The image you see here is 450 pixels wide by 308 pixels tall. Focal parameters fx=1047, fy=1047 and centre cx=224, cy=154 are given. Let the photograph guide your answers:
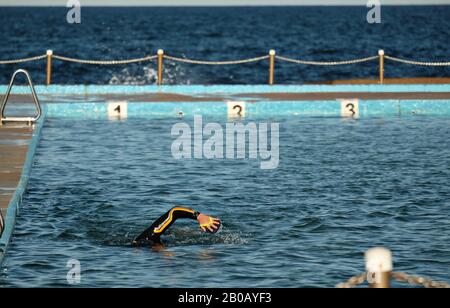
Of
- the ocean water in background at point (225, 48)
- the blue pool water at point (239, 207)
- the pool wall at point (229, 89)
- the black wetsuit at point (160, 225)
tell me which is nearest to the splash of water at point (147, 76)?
the ocean water in background at point (225, 48)

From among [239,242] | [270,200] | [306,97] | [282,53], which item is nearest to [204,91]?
[306,97]

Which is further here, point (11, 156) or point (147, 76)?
point (147, 76)

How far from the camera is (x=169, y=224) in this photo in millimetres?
12445

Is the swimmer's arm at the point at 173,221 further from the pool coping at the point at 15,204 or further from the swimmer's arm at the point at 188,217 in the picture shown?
the pool coping at the point at 15,204

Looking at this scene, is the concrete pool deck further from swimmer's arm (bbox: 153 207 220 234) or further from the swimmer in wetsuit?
swimmer's arm (bbox: 153 207 220 234)

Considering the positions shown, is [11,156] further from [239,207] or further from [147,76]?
[147,76]

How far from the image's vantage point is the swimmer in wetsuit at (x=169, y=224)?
11.8 metres

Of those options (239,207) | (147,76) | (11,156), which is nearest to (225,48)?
(147,76)

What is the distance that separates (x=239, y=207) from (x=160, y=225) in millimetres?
3003

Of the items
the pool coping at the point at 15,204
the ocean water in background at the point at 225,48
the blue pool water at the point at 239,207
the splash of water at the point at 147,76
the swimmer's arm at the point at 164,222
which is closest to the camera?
the blue pool water at the point at 239,207

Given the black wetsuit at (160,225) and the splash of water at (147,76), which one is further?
the splash of water at (147,76)

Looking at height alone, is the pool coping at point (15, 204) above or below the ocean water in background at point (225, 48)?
below

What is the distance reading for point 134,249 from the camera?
12641 mm
